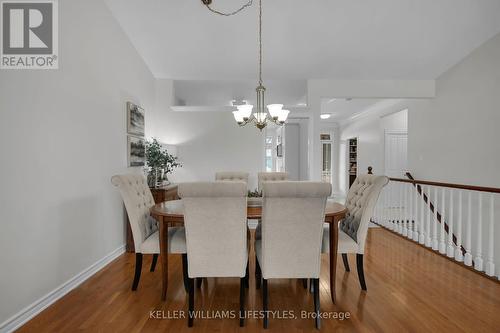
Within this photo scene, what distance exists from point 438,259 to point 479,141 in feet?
6.51

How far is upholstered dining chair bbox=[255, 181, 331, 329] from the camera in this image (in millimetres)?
1812

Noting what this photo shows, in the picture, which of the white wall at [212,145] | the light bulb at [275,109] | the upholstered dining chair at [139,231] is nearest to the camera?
the upholstered dining chair at [139,231]

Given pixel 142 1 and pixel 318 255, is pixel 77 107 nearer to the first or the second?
pixel 142 1

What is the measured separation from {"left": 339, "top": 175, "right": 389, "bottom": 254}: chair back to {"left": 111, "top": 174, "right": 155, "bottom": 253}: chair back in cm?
190

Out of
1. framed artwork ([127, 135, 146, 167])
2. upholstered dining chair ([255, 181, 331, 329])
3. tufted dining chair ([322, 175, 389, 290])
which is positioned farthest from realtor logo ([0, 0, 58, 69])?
tufted dining chair ([322, 175, 389, 290])

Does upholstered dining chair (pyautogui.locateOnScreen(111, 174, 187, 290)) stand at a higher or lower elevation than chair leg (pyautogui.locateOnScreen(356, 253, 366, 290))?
higher

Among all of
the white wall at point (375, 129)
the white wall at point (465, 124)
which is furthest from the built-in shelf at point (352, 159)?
the white wall at point (465, 124)

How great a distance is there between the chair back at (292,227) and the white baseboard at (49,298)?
1736 millimetres

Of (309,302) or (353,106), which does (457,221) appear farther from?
(353,106)

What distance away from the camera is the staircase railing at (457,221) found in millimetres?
2936

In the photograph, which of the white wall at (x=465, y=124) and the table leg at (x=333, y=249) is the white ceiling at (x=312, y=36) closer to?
the white wall at (x=465, y=124)

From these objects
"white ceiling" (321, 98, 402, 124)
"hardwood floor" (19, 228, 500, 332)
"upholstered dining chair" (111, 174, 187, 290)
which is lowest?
"hardwood floor" (19, 228, 500, 332)

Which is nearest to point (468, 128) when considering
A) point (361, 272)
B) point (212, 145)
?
point (361, 272)

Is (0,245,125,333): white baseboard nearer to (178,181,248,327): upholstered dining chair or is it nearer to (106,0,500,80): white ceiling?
(178,181,248,327): upholstered dining chair
